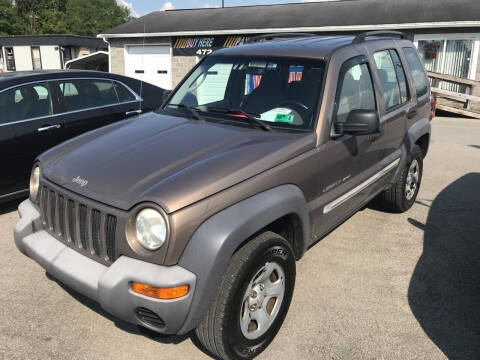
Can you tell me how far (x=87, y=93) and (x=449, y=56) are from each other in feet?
45.0

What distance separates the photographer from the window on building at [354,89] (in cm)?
345

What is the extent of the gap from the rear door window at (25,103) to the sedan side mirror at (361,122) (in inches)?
154

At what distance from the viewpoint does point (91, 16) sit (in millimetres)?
81688

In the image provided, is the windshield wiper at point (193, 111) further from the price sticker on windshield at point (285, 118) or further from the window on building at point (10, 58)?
the window on building at point (10, 58)

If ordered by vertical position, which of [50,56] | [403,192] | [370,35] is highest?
[370,35]

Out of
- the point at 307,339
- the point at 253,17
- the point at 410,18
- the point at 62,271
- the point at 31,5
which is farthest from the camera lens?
the point at 31,5

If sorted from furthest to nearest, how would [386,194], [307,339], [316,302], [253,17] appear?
1. [253,17]
2. [386,194]
3. [316,302]
4. [307,339]

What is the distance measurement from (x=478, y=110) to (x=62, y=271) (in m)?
14.6

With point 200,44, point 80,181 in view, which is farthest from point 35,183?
point 200,44

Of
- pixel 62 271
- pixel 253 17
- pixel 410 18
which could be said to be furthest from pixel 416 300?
pixel 253 17

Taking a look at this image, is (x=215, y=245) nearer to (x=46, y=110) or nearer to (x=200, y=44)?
(x=46, y=110)

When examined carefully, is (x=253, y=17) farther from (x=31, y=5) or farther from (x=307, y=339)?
(x=31, y=5)

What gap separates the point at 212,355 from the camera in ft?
8.93

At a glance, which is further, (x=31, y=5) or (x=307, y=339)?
(x=31, y=5)
